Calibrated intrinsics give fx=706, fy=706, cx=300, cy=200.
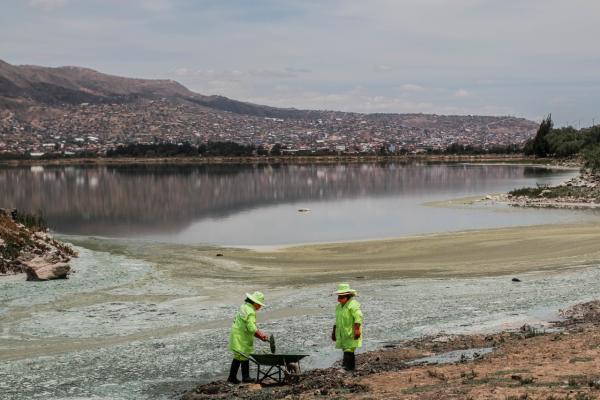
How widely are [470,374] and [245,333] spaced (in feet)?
15.1

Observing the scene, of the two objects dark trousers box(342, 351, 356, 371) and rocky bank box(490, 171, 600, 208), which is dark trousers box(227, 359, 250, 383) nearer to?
dark trousers box(342, 351, 356, 371)

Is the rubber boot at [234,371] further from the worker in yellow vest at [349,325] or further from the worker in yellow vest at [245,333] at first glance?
the worker in yellow vest at [349,325]

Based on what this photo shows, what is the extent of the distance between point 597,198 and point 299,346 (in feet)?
174

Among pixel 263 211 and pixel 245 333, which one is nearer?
pixel 245 333

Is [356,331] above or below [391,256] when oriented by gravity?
above

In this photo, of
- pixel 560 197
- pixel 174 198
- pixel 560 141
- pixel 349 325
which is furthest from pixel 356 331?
pixel 560 141

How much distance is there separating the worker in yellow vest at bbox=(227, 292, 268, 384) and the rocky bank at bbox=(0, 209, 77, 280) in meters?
17.1

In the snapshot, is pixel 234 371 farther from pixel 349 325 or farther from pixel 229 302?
pixel 229 302

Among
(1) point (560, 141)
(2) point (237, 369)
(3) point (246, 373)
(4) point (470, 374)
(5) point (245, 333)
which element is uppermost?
(1) point (560, 141)

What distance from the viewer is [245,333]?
1466 cm

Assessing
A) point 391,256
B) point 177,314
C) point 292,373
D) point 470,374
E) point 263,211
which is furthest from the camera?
point 263,211

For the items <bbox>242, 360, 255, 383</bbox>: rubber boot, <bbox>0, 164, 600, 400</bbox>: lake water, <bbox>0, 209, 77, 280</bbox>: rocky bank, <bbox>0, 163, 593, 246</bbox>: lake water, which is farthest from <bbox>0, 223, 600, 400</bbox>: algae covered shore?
<bbox>0, 163, 593, 246</bbox>: lake water

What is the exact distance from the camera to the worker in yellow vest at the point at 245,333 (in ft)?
47.3

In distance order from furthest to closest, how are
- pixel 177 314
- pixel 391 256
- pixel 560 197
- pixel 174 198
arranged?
pixel 174 198 < pixel 560 197 < pixel 391 256 < pixel 177 314
